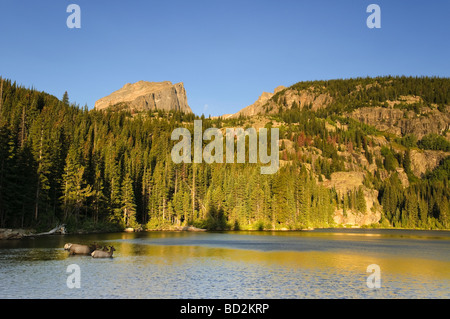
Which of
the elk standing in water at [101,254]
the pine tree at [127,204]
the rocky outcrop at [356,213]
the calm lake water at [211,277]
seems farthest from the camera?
the rocky outcrop at [356,213]

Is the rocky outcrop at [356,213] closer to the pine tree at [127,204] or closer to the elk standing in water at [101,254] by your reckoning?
the pine tree at [127,204]

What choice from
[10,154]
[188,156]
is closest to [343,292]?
[10,154]

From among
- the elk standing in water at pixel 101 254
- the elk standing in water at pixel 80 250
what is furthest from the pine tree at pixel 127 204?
the elk standing in water at pixel 101 254

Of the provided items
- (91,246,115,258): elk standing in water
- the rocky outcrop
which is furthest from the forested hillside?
(91,246,115,258): elk standing in water

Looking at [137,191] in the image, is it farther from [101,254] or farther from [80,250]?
[101,254]

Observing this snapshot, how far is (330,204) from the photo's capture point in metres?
169

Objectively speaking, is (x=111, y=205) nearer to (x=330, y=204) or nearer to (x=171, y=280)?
(x=171, y=280)

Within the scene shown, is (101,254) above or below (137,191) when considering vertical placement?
below

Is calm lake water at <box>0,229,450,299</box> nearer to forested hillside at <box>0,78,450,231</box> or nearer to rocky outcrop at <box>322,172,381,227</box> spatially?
forested hillside at <box>0,78,450,231</box>

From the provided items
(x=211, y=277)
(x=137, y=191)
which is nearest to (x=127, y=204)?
(x=137, y=191)

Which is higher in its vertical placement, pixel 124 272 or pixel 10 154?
pixel 10 154

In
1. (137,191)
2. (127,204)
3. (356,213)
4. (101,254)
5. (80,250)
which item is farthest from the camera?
(356,213)

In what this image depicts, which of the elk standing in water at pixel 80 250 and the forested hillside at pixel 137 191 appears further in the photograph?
the forested hillside at pixel 137 191
